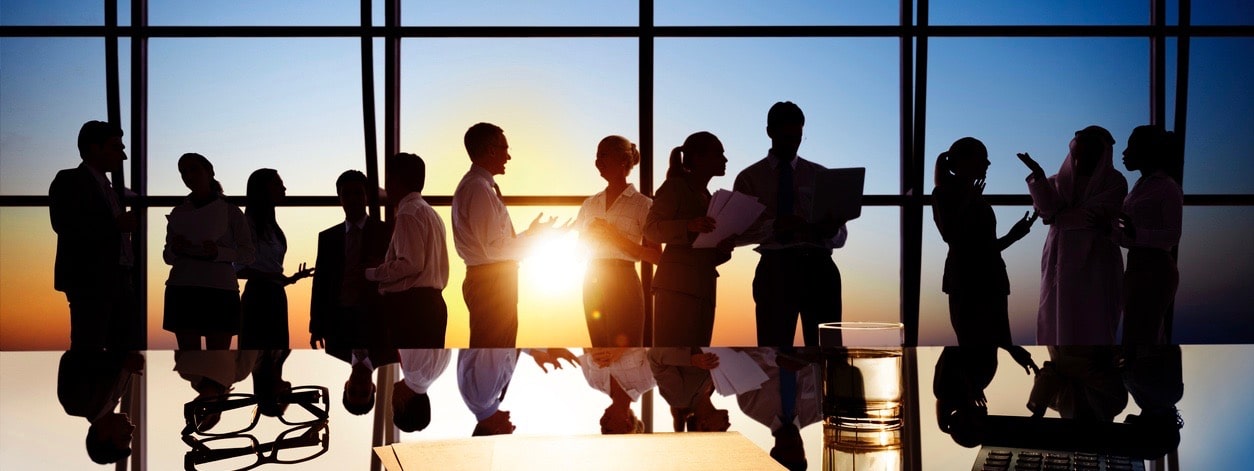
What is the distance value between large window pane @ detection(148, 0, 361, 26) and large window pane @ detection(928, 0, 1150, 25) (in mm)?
3334

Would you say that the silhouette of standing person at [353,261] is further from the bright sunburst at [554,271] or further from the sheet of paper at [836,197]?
the sheet of paper at [836,197]

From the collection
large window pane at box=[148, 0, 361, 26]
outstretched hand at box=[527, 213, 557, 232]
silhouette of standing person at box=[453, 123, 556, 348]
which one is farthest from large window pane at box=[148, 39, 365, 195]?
outstretched hand at box=[527, 213, 557, 232]

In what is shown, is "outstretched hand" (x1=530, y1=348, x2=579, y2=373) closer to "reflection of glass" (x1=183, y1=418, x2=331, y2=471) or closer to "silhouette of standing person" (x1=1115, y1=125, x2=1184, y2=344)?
"reflection of glass" (x1=183, y1=418, x2=331, y2=471)

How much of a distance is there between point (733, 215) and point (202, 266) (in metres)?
2.11

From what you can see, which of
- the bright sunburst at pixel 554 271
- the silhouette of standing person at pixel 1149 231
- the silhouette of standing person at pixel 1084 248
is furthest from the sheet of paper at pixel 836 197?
the bright sunburst at pixel 554 271

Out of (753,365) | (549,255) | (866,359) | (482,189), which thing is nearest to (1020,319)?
(549,255)

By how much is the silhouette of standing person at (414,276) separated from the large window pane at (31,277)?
9.65 ft

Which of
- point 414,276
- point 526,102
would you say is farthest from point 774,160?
point 526,102

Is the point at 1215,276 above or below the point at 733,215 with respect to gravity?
below

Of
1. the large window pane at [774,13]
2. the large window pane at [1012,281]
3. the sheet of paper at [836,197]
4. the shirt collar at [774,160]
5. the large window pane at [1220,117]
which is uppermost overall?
the large window pane at [774,13]

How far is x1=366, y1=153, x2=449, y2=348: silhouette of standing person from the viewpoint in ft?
12.7

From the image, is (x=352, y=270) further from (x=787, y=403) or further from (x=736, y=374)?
(x=787, y=403)

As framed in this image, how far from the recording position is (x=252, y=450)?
3.19 ft

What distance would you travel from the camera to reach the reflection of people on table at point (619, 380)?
3.79 feet
